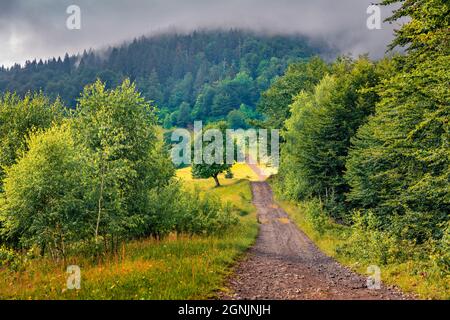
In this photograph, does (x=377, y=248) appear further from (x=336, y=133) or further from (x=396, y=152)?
(x=336, y=133)

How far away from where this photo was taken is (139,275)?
1216 centimetres

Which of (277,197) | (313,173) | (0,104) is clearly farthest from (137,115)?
(277,197)

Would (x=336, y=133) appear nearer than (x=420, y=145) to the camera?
No

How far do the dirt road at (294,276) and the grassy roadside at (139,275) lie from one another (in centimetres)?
111

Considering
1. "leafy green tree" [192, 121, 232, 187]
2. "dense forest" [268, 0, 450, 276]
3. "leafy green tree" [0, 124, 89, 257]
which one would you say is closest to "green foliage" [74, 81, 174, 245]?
"leafy green tree" [0, 124, 89, 257]

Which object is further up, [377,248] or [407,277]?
[377,248]

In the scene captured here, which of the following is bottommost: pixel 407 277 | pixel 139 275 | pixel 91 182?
pixel 407 277

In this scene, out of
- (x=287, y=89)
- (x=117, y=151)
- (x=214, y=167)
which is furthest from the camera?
(x=214, y=167)

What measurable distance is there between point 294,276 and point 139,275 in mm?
7141

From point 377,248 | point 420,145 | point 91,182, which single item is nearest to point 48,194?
point 91,182

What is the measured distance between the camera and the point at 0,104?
28.4 metres

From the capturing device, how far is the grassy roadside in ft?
35.1

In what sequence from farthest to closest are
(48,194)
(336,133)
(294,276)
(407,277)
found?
(336,133)
(48,194)
(294,276)
(407,277)
